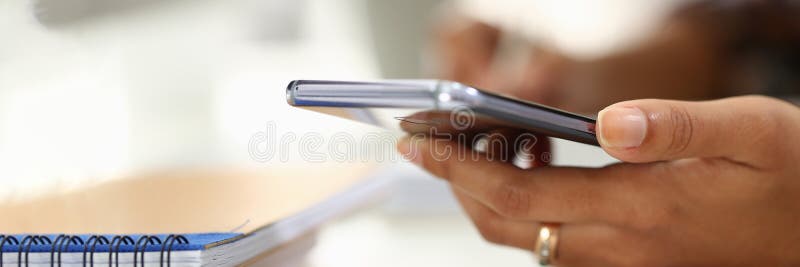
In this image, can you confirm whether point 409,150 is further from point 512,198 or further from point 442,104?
point 442,104

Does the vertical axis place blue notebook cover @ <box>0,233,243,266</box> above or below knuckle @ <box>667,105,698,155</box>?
below

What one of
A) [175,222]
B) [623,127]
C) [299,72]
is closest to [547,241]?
[623,127]

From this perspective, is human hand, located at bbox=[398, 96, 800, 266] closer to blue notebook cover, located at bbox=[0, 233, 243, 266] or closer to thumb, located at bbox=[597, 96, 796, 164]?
thumb, located at bbox=[597, 96, 796, 164]

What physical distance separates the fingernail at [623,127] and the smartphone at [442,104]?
0.01 meters

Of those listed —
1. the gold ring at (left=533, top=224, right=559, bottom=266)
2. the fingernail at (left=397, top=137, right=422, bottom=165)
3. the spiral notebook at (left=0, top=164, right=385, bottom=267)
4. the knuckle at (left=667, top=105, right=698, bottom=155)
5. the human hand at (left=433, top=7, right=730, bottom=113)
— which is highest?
the human hand at (left=433, top=7, right=730, bottom=113)

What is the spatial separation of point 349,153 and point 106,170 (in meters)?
0.30

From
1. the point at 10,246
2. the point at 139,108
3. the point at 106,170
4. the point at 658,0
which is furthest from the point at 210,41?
the point at 658,0

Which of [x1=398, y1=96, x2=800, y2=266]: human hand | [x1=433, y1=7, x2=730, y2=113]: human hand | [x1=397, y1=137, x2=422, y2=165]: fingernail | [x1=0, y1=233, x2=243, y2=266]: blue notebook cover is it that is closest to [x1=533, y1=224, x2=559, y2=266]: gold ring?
[x1=398, y1=96, x2=800, y2=266]: human hand

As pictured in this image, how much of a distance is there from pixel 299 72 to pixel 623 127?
1453 millimetres

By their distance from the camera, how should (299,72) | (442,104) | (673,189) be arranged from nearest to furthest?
(442,104)
(673,189)
(299,72)

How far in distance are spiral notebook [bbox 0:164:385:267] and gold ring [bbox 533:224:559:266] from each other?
20 centimetres

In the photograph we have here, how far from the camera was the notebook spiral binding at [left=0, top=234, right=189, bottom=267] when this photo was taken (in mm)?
327

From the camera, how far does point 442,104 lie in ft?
0.95

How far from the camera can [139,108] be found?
113cm
